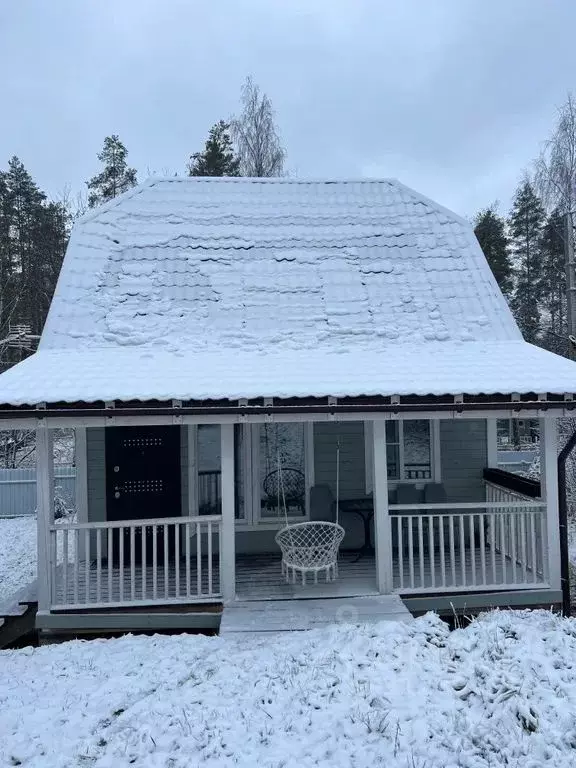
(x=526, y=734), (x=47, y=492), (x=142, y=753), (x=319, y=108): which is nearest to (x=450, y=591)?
(x=526, y=734)

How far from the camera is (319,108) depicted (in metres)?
36.9

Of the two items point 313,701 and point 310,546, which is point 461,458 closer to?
point 310,546

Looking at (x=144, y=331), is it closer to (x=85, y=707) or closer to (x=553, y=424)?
(x=85, y=707)

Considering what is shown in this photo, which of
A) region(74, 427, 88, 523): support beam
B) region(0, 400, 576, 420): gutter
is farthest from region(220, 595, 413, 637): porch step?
region(74, 427, 88, 523): support beam

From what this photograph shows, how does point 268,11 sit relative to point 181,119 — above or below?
above

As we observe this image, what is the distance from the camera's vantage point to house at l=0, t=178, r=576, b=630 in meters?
6.71

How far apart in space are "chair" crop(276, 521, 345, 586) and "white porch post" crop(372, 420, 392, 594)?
0.46m

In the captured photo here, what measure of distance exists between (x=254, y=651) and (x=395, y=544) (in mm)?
3642

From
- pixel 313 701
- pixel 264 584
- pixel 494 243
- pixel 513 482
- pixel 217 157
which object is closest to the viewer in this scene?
pixel 313 701

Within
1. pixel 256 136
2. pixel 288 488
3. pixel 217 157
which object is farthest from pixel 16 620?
pixel 256 136

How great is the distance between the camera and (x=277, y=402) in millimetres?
6570

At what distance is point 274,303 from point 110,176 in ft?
71.7

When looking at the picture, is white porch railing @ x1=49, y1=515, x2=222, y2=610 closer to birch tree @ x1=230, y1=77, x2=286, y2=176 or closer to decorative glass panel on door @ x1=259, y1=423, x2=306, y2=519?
decorative glass panel on door @ x1=259, y1=423, x2=306, y2=519

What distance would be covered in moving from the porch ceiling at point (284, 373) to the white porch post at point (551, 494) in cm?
71
